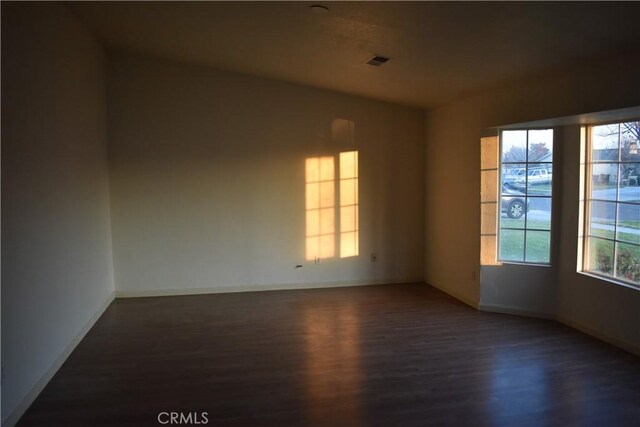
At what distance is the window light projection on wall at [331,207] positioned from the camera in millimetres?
6141

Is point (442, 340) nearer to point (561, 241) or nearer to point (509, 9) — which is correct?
point (561, 241)

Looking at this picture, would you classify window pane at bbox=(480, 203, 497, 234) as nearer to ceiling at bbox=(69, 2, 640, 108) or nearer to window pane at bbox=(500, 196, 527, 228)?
window pane at bbox=(500, 196, 527, 228)

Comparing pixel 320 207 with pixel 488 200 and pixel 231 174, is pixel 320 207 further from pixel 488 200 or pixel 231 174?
pixel 488 200

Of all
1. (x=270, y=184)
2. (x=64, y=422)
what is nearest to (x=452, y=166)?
(x=270, y=184)

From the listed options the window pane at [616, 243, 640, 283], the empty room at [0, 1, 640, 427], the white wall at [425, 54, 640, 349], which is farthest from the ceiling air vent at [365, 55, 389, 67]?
the window pane at [616, 243, 640, 283]

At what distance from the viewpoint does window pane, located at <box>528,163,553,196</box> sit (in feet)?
15.5

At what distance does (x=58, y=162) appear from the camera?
380cm

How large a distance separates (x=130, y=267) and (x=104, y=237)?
594mm

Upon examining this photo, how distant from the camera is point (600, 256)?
434cm

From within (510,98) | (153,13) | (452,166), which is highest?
(153,13)
